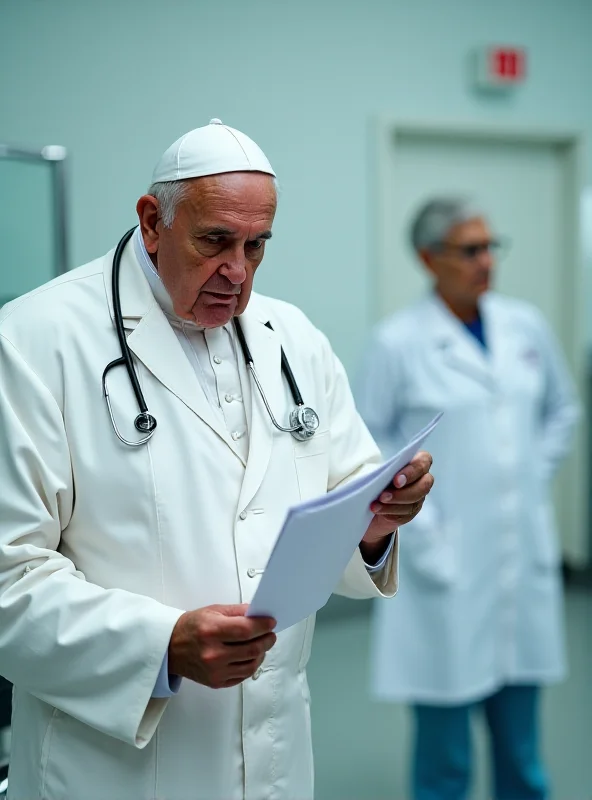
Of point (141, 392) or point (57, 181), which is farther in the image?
point (57, 181)

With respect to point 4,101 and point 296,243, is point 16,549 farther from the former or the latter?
point 4,101

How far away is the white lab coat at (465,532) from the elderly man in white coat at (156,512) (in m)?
1.01

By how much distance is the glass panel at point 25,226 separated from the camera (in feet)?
4.92

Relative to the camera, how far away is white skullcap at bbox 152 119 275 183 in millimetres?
1021

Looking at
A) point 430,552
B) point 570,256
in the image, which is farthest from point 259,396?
point 570,256

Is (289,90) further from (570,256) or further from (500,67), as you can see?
(570,256)

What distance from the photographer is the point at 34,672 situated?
981 mm

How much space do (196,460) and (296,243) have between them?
2.52 ft

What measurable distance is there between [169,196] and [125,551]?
0.43m

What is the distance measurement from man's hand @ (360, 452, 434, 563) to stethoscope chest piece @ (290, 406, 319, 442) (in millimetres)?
145

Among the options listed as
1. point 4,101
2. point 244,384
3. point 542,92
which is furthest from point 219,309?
point 542,92

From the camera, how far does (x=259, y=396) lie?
1166 mm

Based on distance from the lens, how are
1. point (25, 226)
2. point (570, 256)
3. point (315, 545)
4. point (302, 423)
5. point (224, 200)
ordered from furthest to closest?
point (570, 256)
point (25, 226)
point (302, 423)
point (224, 200)
point (315, 545)

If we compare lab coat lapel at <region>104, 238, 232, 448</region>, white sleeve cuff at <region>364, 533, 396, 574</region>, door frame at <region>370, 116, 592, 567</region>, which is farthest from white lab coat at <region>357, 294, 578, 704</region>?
door frame at <region>370, 116, 592, 567</region>
